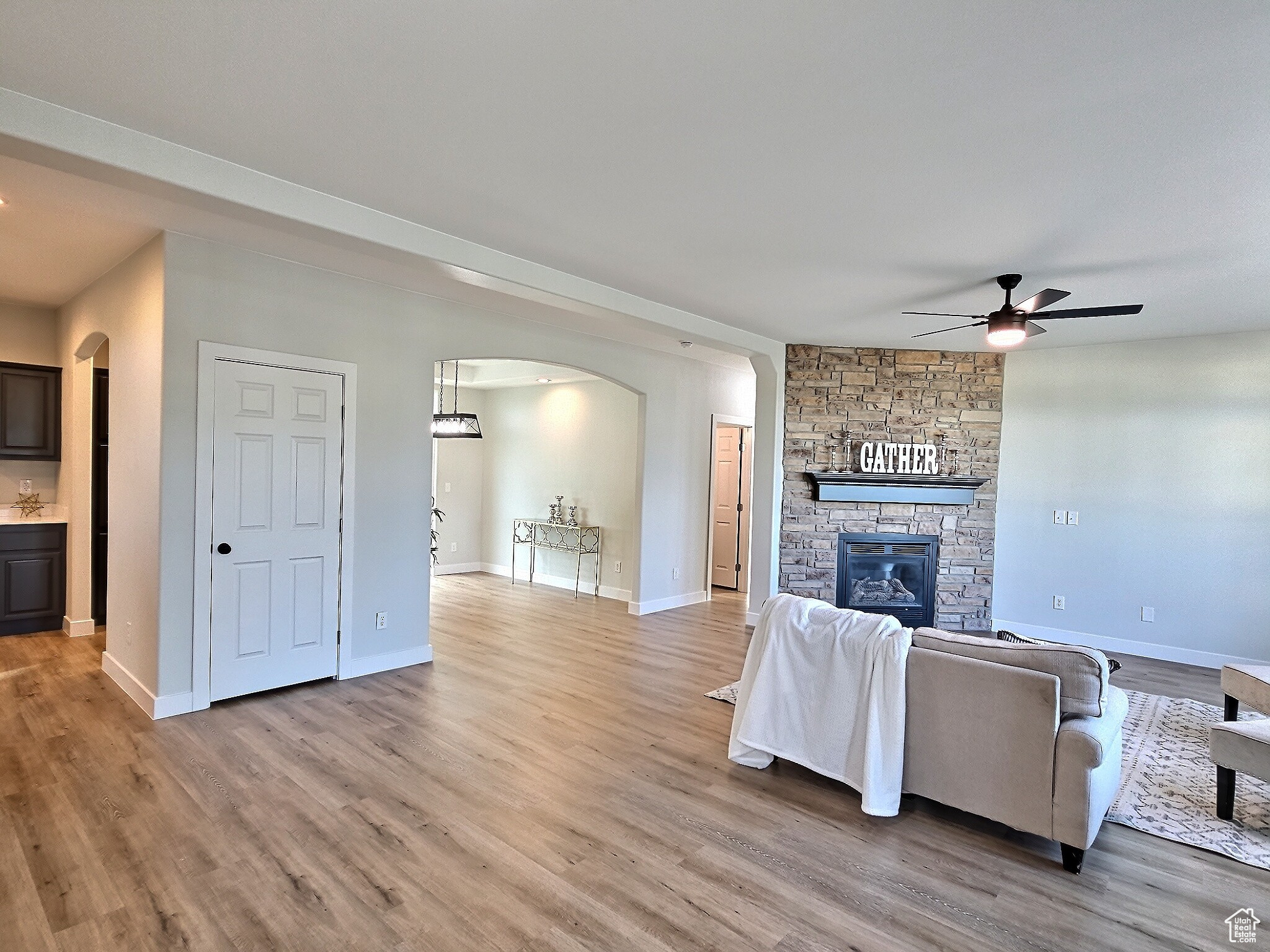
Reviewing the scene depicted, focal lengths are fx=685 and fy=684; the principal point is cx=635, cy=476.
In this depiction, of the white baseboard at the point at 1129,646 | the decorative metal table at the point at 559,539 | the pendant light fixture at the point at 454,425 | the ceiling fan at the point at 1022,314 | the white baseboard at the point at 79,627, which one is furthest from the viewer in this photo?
the decorative metal table at the point at 559,539

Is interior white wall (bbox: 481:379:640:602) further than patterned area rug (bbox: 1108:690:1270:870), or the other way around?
interior white wall (bbox: 481:379:640:602)

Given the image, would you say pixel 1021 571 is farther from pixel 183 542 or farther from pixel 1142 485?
pixel 183 542

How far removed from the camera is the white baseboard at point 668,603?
6.97 m

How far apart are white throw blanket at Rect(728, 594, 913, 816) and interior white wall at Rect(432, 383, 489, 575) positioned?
6.38 metres

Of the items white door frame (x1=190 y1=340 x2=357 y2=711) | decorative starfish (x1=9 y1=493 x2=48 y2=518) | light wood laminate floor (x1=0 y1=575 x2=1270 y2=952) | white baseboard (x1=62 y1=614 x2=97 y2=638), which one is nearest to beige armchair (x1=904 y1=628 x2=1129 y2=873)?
light wood laminate floor (x1=0 y1=575 x2=1270 y2=952)

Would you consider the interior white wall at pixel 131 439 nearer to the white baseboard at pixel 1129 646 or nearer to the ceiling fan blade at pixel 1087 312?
the ceiling fan blade at pixel 1087 312

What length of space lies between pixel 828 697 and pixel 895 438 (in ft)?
13.8

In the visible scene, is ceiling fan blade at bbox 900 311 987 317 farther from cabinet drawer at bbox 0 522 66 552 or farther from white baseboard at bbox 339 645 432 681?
cabinet drawer at bbox 0 522 66 552

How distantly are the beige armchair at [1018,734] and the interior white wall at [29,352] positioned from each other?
22.7 feet

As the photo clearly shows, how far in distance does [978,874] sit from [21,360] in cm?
738

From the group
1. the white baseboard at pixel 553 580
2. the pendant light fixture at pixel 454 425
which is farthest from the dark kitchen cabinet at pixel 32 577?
the white baseboard at pixel 553 580

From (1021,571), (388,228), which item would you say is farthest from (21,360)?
(1021,571)

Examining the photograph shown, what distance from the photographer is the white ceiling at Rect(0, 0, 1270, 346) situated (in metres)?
1.89

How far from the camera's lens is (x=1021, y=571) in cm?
655
